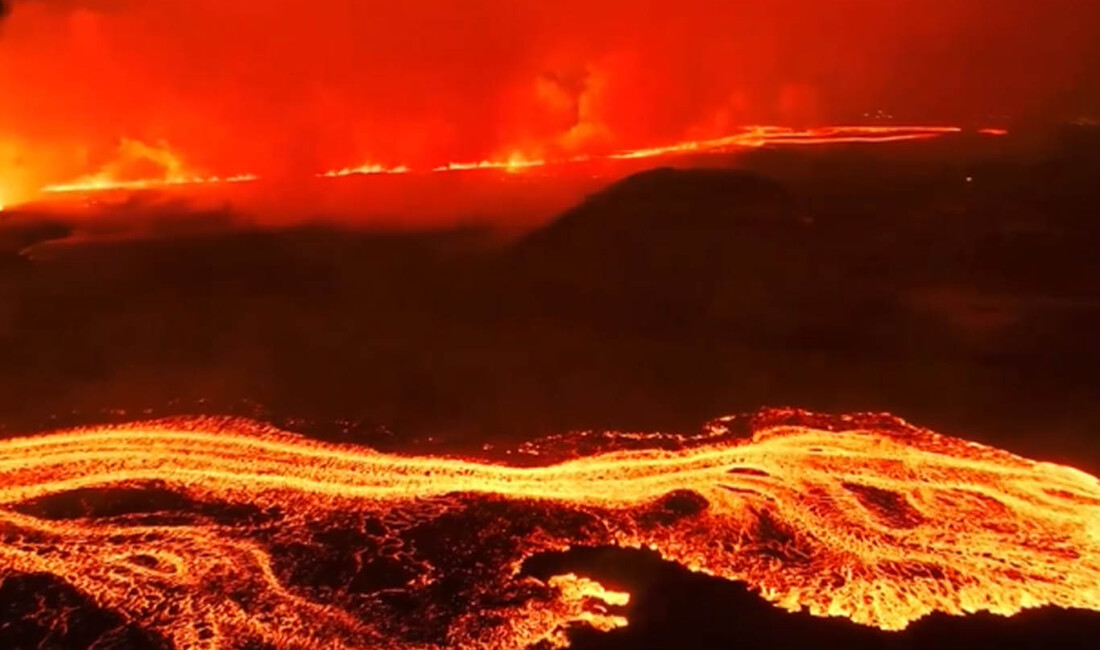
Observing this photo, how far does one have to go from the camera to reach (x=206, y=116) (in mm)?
37281

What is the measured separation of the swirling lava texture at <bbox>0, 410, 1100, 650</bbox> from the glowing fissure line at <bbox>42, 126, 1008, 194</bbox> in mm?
28393

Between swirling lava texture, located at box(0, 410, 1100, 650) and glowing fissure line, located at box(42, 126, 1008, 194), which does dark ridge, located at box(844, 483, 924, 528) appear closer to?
swirling lava texture, located at box(0, 410, 1100, 650)

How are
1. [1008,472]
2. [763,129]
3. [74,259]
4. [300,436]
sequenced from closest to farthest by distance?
1. [1008,472]
2. [300,436]
3. [74,259]
4. [763,129]

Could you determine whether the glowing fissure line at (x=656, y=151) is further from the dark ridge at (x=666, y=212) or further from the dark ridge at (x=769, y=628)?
the dark ridge at (x=769, y=628)

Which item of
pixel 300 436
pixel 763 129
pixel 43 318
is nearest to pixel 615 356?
pixel 300 436

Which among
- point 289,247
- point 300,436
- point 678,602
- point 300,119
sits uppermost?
point 300,119

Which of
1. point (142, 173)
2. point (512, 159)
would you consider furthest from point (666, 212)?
point (142, 173)

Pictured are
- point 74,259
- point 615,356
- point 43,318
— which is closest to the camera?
point 615,356

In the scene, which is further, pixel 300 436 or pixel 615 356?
pixel 615 356

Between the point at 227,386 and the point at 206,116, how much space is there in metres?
26.7

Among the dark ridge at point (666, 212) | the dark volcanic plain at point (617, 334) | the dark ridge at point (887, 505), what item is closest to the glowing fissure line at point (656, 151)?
the dark volcanic plain at point (617, 334)

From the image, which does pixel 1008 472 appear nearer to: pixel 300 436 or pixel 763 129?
pixel 300 436

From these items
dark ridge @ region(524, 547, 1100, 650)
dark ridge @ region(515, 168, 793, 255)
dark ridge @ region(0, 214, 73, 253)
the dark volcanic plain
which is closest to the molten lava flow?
dark ridge @ region(0, 214, 73, 253)

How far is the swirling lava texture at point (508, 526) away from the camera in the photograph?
27.5 feet
